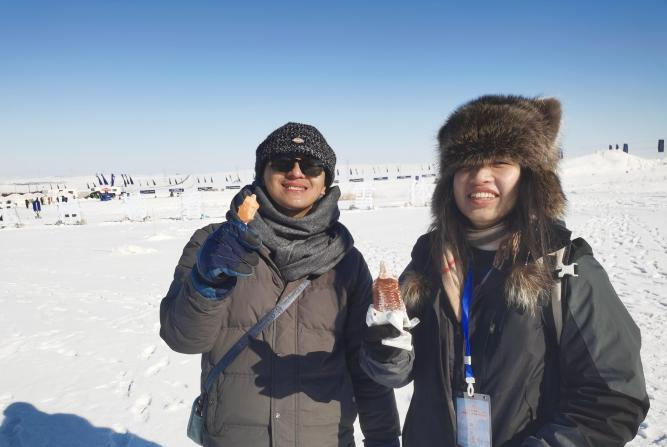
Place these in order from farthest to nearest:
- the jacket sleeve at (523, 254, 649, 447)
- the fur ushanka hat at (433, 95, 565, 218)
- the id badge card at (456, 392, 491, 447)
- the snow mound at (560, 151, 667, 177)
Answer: the snow mound at (560, 151, 667, 177), the fur ushanka hat at (433, 95, 565, 218), the id badge card at (456, 392, 491, 447), the jacket sleeve at (523, 254, 649, 447)

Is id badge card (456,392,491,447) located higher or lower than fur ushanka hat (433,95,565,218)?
lower

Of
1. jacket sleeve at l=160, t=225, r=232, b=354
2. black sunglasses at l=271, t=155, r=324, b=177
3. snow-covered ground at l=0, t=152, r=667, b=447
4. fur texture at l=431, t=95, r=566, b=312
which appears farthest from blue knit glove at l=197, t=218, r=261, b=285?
snow-covered ground at l=0, t=152, r=667, b=447

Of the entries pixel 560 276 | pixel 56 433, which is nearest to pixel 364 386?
pixel 560 276

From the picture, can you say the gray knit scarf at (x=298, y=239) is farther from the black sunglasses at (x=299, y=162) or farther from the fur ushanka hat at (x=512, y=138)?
the fur ushanka hat at (x=512, y=138)

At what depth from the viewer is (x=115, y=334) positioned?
5.91 metres

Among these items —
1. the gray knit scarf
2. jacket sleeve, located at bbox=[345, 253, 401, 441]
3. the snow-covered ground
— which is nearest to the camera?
the gray knit scarf

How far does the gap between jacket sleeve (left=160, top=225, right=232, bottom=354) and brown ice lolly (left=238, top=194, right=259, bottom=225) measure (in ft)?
1.12

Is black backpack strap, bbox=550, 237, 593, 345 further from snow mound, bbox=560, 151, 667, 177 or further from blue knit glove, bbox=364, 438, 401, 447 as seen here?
snow mound, bbox=560, 151, 667, 177

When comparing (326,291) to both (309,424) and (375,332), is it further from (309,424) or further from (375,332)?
(309,424)

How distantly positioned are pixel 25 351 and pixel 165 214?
23.3m

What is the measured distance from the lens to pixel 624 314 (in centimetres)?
146

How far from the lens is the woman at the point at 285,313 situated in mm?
1694

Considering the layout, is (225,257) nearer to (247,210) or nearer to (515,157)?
(247,210)

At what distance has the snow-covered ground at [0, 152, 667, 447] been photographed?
146 inches
